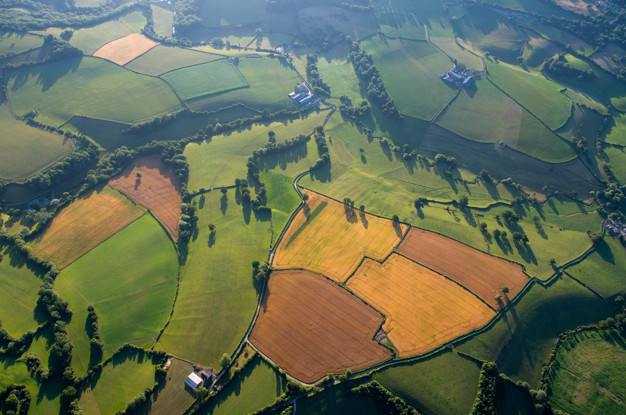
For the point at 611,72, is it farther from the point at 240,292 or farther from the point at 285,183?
the point at 240,292

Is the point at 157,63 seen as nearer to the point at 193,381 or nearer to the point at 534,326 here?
the point at 193,381

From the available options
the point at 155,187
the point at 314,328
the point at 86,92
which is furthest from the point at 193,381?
the point at 86,92

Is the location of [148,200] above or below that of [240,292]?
above

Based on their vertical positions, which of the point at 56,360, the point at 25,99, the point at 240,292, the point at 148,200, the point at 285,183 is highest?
the point at 25,99

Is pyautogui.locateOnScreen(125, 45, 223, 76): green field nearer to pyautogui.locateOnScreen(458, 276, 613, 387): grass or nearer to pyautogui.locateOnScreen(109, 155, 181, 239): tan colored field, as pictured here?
pyautogui.locateOnScreen(109, 155, 181, 239): tan colored field

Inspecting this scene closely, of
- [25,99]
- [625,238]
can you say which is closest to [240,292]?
[625,238]

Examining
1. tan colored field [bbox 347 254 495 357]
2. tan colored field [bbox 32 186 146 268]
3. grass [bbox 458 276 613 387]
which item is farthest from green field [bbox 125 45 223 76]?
grass [bbox 458 276 613 387]

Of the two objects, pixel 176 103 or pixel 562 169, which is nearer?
pixel 562 169
